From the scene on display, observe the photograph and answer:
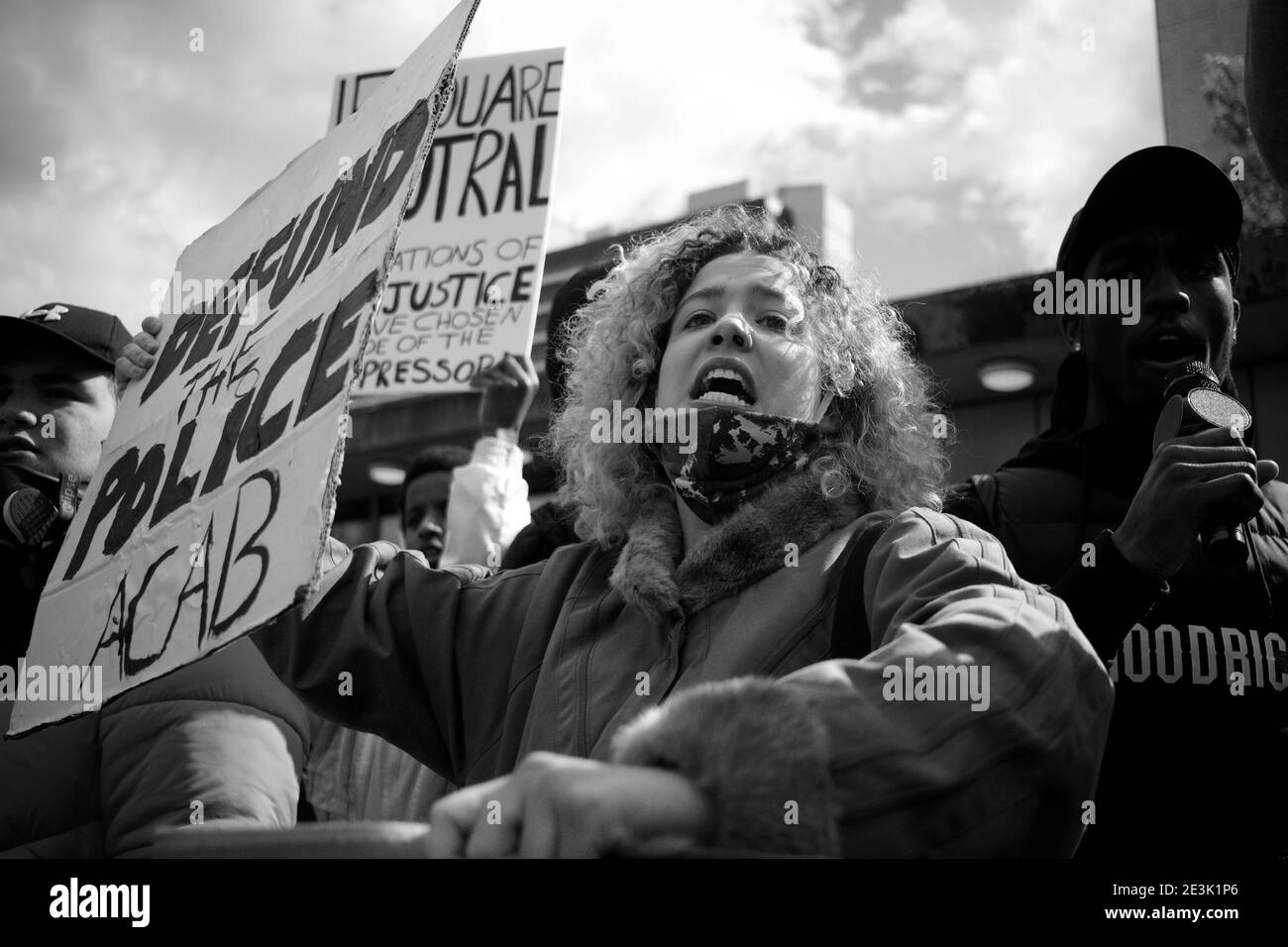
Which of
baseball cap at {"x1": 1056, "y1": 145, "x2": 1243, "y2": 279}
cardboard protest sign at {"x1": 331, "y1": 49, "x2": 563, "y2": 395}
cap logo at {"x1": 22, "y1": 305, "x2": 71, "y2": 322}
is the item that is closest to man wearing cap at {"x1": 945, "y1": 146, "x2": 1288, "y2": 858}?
baseball cap at {"x1": 1056, "y1": 145, "x2": 1243, "y2": 279}

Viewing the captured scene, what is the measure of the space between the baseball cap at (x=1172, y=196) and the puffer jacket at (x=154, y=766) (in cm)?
180

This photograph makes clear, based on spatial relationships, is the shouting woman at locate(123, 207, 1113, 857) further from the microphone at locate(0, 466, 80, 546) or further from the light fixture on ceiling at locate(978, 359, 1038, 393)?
the light fixture on ceiling at locate(978, 359, 1038, 393)

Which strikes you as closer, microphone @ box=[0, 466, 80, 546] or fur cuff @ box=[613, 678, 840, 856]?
fur cuff @ box=[613, 678, 840, 856]

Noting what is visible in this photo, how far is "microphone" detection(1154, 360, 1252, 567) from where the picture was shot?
1913mm

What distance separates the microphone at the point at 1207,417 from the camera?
1.91m

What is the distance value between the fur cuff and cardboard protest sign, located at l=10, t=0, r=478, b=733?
0.67m

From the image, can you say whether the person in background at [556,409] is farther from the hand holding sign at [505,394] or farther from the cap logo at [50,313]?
the cap logo at [50,313]

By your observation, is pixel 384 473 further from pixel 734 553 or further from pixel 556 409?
pixel 734 553

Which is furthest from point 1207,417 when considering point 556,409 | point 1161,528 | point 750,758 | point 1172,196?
point 556,409

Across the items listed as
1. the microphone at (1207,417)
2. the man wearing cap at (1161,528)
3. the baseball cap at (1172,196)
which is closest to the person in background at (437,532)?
the man wearing cap at (1161,528)

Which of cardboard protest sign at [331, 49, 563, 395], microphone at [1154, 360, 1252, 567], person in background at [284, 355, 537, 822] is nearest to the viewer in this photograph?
microphone at [1154, 360, 1252, 567]

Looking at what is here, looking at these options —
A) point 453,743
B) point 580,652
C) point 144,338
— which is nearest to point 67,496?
point 144,338

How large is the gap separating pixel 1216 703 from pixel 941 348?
14.0ft

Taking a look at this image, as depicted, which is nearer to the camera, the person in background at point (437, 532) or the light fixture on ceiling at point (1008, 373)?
the person in background at point (437, 532)
